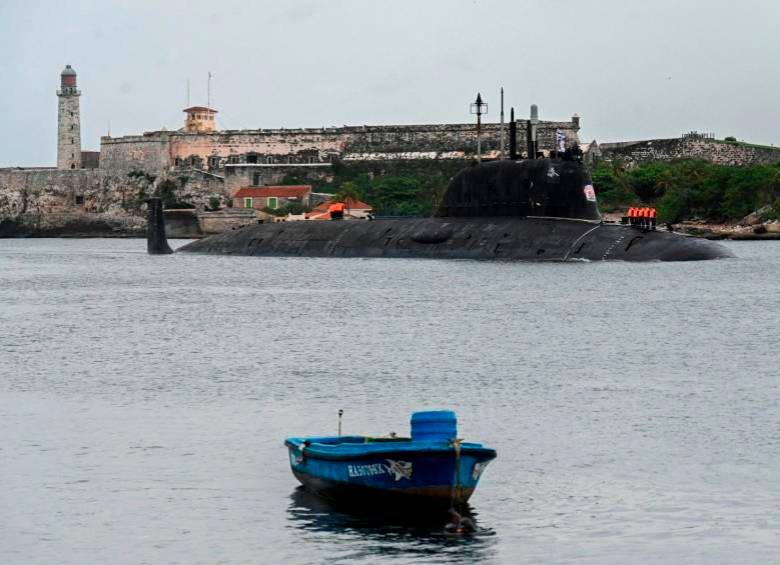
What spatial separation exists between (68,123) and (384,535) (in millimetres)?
111871

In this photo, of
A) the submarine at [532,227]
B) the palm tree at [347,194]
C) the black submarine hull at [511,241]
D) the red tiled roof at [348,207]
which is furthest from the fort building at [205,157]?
the submarine at [532,227]

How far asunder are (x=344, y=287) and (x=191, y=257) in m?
29.4

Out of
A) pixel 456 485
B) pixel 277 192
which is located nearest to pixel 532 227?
pixel 456 485

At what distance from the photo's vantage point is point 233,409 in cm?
2416

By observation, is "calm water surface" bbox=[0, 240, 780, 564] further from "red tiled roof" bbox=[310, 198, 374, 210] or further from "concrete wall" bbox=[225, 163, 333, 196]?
"concrete wall" bbox=[225, 163, 333, 196]

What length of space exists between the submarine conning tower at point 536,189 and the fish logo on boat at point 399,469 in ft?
123

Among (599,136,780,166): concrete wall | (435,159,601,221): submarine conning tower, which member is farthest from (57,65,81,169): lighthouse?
(435,159,601,221): submarine conning tower

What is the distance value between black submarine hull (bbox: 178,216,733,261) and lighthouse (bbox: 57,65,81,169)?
203 feet

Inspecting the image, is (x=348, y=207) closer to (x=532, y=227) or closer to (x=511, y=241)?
(x=532, y=227)

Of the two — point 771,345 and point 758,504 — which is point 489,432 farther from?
point 771,345

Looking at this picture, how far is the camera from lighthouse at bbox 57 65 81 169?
122m

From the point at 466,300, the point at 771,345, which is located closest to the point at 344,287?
the point at 466,300

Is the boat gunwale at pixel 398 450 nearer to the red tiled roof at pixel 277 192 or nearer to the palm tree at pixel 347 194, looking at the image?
the palm tree at pixel 347 194

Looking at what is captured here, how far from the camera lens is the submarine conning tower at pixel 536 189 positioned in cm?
5316
